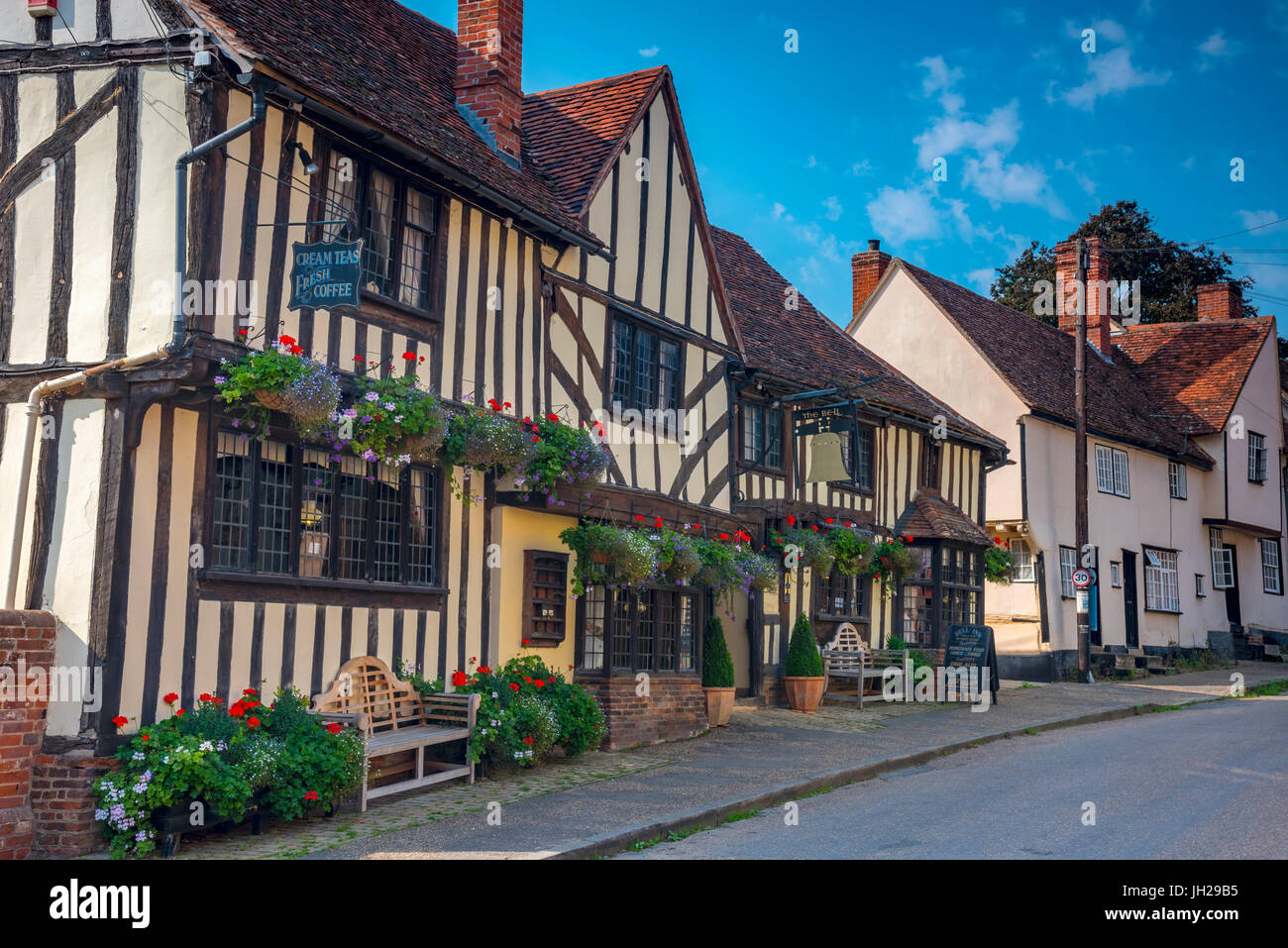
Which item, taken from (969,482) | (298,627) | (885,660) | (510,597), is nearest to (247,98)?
(298,627)

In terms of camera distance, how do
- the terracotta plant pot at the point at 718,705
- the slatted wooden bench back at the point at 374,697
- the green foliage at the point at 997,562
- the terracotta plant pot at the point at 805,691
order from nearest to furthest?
the slatted wooden bench back at the point at 374,697 → the terracotta plant pot at the point at 718,705 → the terracotta plant pot at the point at 805,691 → the green foliage at the point at 997,562

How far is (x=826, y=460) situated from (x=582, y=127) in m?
6.26

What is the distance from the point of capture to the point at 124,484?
349 inches

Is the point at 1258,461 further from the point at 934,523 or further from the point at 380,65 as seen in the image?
the point at 380,65

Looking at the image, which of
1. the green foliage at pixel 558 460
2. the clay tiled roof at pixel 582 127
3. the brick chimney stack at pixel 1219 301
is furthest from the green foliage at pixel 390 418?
the brick chimney stack at pixel 1219 301

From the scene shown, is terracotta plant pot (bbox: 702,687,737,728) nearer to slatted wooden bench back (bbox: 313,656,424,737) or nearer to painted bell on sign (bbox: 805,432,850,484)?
painted bell on sign (bbox: 805,432,850,484)

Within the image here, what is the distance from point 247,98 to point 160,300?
1.90m

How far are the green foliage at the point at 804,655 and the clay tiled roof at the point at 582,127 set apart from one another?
7.80m

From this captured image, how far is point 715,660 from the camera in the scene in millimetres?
15945

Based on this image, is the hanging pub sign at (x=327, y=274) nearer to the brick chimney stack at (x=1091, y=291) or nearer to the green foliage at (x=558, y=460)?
the green foliage at (x=558, y=460)

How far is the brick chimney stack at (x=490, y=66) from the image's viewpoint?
13.8 m

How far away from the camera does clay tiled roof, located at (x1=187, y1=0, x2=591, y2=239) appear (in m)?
9.89

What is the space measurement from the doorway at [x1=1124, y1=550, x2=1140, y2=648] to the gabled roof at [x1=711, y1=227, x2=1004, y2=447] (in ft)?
21.8

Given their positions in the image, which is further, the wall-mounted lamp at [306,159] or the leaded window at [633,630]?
the leaded window at [633,630]
